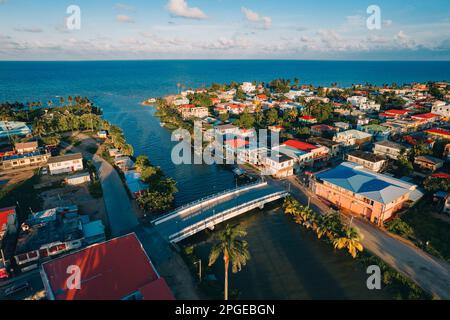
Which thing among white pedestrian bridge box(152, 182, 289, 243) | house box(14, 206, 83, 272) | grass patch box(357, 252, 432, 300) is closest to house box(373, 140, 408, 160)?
white pedestrian bridge box(152, 182, 289, 243)

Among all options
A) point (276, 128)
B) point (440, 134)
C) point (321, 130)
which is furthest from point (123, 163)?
point (440, 134)

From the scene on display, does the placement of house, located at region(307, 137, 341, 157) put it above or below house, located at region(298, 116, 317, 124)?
below

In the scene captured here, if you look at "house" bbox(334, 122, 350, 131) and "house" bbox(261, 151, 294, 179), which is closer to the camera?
"house" bbox(261, 151, 294, 179)

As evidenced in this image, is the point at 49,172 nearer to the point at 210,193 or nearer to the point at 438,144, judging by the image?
the point at 210,193

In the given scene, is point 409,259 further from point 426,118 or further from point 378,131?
point 426,118

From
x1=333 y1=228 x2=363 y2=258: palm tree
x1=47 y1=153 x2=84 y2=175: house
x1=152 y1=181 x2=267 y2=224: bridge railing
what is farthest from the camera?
x1=47 y1=153 x2=84 y2=175: house

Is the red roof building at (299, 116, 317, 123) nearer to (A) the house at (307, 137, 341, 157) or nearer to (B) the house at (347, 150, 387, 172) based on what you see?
(A) the house at (307, 137, 341, 157)
